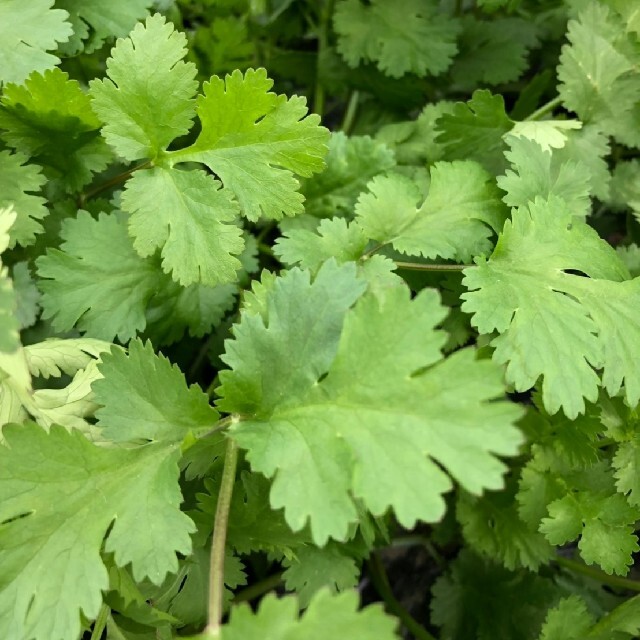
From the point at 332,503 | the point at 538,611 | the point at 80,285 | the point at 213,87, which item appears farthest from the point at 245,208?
the point at 538,611

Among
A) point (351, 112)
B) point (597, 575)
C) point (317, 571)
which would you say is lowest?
point (597, 575)

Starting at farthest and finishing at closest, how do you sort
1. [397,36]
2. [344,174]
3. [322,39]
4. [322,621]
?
[322,39] < [397,36] < [344,174] < [322,621]

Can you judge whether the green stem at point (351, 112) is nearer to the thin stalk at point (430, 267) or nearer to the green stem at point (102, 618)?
the thin stalk at point (430, 267)

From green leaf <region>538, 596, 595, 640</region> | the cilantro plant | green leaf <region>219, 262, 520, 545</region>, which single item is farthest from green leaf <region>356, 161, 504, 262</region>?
green leaf <region>538, 596, 595, 640</region>

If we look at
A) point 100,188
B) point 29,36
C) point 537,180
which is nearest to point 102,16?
point 29,36

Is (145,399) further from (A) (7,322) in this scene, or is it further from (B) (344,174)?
(B) (344,174)

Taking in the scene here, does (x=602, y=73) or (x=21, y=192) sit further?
(x=602, y=73)

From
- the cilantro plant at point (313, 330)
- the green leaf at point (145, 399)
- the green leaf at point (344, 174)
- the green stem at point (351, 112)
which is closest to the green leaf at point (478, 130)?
the cilantro plant at point (313, 330)
